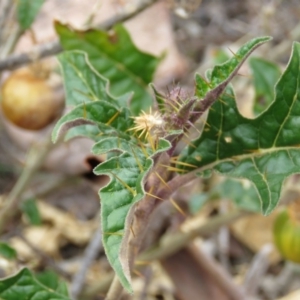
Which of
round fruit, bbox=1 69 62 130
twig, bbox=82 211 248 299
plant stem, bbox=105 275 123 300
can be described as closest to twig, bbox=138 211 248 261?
twig, bbox=82 211 248 299

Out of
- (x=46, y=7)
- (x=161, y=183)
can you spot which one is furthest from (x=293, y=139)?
(x=46, y=7)

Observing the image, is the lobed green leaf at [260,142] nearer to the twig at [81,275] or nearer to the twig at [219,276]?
the twig at [81,275]

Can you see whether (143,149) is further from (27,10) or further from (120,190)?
(27,10)

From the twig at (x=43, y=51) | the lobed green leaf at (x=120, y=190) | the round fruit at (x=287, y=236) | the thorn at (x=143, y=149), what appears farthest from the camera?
the round fruit at (x=287, y=236)

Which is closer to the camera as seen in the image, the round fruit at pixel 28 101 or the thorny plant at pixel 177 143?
the thorny plant at pixel 177 143

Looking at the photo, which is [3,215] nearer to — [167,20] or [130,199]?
[130,199]

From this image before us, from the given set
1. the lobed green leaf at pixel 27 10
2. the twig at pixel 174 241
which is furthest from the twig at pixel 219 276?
the lobed green leaf at pixel 27 10

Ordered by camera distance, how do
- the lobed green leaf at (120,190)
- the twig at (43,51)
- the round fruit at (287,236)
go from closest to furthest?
the lobed green leaf at (120,190) < the twig at (43,51) < the round fruit at (287,236)
